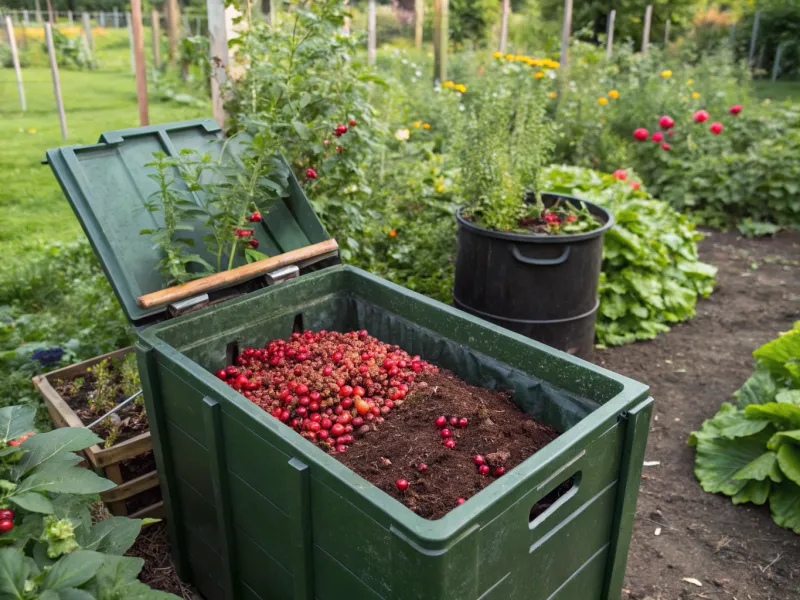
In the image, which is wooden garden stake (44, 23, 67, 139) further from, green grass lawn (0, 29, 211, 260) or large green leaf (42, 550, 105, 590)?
large green leaf (42, 550, 105, 590)

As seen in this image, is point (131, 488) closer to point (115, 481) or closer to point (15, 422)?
point (115, 481)

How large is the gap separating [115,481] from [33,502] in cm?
104

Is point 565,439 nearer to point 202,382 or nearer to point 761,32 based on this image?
point 202,382

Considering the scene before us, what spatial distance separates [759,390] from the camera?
3311 millimetres

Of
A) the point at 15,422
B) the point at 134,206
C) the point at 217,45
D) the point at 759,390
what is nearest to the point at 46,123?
the point at 217,45

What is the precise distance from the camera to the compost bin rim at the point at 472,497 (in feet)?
4.61

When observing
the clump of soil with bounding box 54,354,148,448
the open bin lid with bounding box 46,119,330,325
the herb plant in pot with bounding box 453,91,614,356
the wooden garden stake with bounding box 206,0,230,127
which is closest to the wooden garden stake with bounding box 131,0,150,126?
the wooden garden stake with bounding box 206,0,230,127

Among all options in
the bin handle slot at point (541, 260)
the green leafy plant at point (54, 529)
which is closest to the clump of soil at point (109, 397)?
the green leafy plant at point (54, 529)

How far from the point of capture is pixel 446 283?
451 centimetres

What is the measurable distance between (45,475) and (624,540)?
1.61 meters

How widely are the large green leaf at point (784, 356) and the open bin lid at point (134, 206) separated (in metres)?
2.14

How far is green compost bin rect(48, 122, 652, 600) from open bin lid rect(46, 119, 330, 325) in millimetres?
11

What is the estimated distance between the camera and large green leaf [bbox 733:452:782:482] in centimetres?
299

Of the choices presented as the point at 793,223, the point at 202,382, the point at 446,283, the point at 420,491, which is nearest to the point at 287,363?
the point at 202,382
